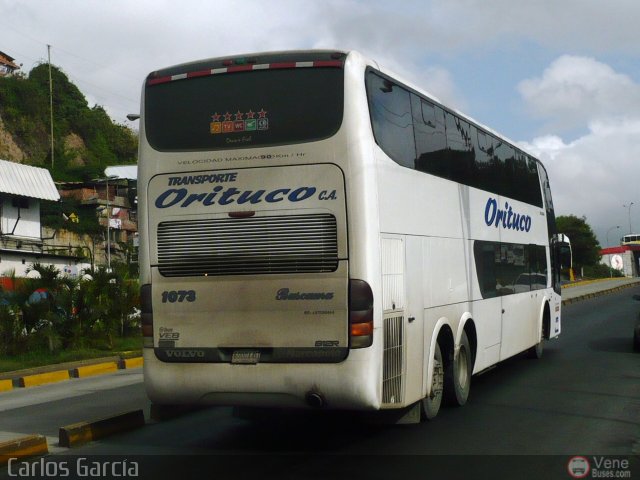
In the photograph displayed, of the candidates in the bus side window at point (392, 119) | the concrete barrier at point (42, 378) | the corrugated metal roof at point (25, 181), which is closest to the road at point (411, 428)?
the concrete barrier at point (42, 378)

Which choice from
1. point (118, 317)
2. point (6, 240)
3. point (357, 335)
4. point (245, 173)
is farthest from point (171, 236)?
point (6, 240)

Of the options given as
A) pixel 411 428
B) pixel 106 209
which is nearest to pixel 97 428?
pixel 411 428

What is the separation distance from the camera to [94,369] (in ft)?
56.7

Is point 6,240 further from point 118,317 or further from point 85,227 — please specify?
point 118,317

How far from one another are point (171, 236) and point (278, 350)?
162cm

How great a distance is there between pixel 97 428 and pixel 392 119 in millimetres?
4542

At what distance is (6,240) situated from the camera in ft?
161

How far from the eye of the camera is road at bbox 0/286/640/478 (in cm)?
821

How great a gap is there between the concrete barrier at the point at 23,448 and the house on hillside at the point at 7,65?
99.3m

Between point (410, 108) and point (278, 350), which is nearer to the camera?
point (278, 350)

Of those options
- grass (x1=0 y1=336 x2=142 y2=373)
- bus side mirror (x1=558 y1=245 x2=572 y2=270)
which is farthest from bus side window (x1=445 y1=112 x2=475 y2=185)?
grass (x1=0 y1=336 x2=142 y2=373)

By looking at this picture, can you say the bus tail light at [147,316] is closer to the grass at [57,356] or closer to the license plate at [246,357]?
the license plate at [246,357]

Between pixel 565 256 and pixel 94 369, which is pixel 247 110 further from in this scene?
pixel 565 256

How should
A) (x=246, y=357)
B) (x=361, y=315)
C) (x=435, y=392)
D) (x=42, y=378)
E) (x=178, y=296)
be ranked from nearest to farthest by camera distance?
(x=361, y=315) < (x=246, y=357) < (x=178, y=296) < (x=435, y=392) < (x=42, y=378)
